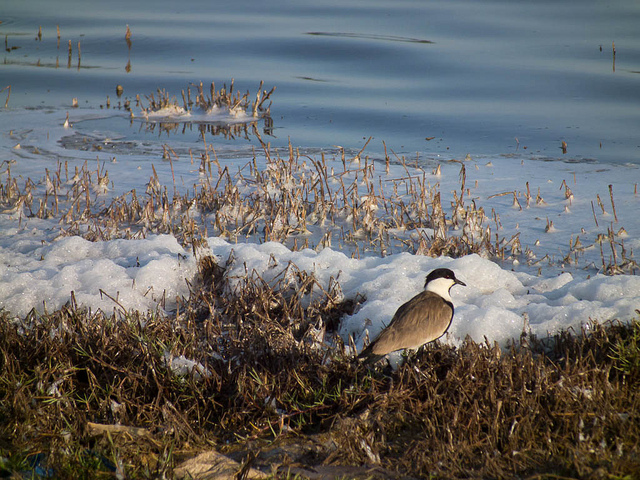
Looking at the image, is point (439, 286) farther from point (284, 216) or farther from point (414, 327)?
point (284, 216)

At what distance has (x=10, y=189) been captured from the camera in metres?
7.73

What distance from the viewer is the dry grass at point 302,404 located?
3.06 metres

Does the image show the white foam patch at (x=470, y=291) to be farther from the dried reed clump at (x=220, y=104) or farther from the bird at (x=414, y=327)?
the dried reed clump at (x=220, y=104)

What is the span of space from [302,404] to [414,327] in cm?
79

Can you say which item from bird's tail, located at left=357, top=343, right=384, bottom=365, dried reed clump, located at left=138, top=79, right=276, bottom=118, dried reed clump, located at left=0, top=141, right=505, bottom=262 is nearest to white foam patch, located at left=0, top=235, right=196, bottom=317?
dried reed clump, located at left=0, top=141, right=505, bottom=262

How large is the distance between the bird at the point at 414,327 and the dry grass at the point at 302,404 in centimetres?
15

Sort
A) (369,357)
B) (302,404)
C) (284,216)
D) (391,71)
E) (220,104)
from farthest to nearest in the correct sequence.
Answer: (391,71) < (220,104) < (284,216) < (369,357) < (302,404)

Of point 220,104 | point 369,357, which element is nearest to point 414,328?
point 369,357

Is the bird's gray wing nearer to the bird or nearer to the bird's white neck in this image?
the bird

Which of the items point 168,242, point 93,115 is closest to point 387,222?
point 168,242

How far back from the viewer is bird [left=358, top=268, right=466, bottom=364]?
3.53 m

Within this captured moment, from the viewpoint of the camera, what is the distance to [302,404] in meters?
3.46

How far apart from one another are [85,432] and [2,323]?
1.31m

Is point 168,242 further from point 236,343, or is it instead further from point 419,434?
point 419,434
